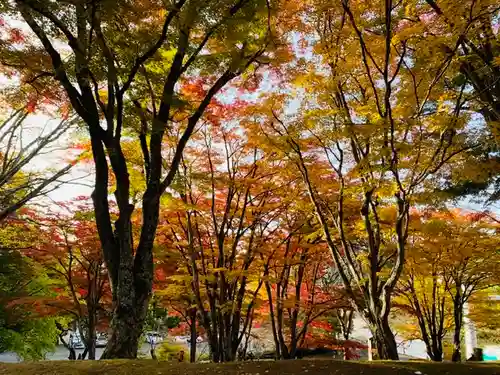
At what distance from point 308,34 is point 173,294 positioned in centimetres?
A: 790

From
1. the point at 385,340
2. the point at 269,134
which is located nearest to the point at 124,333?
the point at 385,340

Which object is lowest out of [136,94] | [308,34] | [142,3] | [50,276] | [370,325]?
[370,325]

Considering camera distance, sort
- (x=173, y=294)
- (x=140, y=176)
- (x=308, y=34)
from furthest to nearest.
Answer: (x=173, y=294) < (x=140, y=176) < (x=308, y=34)

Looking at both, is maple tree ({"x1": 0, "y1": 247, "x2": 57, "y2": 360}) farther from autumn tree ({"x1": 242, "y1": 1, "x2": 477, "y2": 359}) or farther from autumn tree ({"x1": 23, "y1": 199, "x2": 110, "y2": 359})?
autumn tree ({"x1": 242, "y1": 1, "x2": 477, "y2": 359})

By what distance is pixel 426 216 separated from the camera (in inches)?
401

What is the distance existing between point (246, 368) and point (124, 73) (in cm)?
392

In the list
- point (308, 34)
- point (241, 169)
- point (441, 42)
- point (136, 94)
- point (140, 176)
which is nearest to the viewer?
point (441, 42)

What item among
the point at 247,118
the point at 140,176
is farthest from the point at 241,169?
the point at 140,176

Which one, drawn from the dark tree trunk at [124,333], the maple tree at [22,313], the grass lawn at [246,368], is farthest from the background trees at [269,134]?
the maple tree at [22,313]

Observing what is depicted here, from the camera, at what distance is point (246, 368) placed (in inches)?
157

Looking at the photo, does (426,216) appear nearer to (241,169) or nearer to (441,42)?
(241,169)

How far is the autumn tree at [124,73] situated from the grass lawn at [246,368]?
66 cm

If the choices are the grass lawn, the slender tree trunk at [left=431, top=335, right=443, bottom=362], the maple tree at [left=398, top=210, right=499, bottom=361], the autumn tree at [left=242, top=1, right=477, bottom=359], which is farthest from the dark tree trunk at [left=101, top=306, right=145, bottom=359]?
the slender tree trunk at [left=431, top=335, right=443, bottom=362]

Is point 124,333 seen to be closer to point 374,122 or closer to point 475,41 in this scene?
point 374,122
